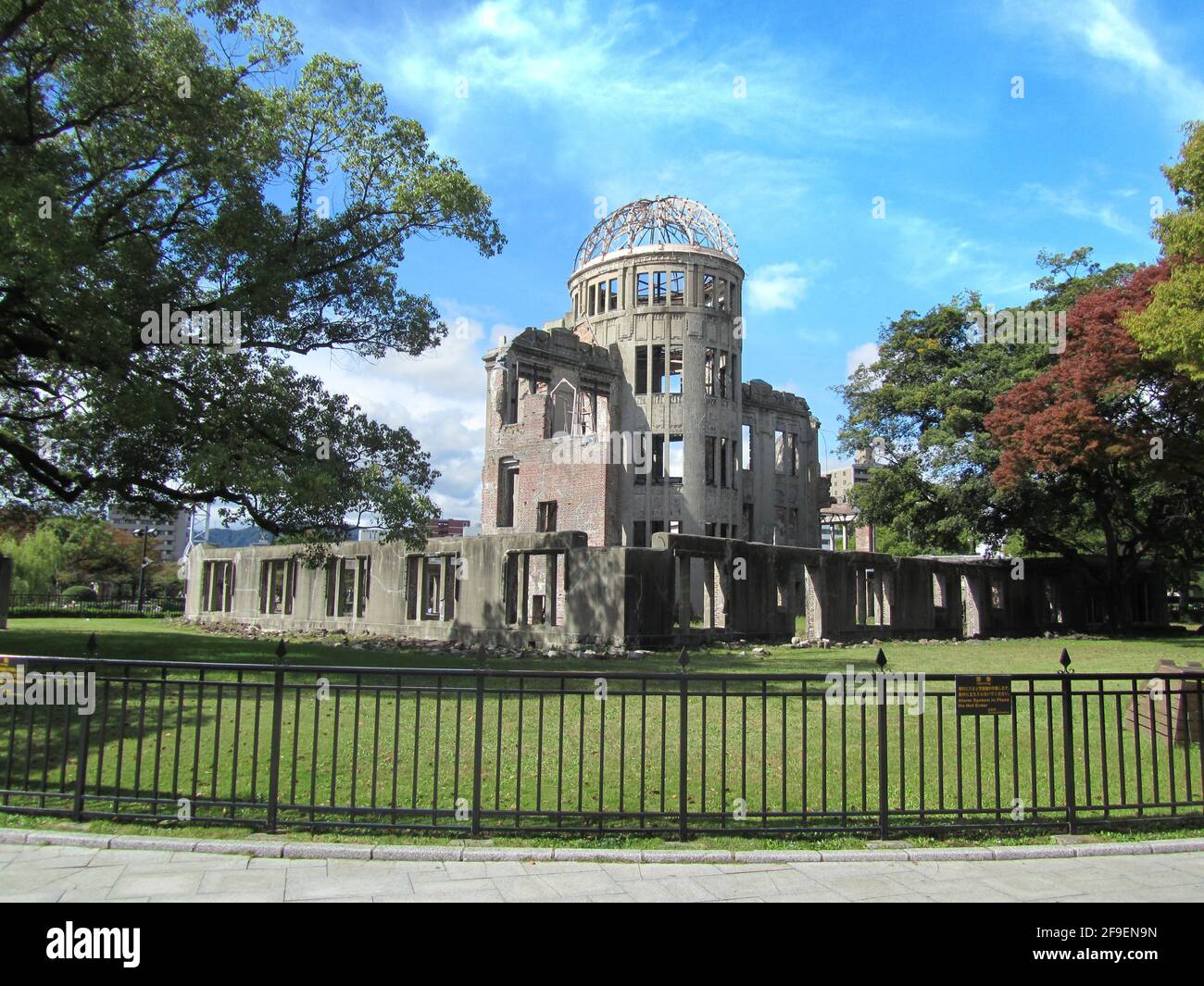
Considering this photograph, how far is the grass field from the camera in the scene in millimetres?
6934

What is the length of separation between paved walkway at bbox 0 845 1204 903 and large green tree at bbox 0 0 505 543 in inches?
411

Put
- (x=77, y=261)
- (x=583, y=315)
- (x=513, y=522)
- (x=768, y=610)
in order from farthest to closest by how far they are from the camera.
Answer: (x=583, y=315) < (x=513, y=522) < (x=768, y=610) < (x=77, y=261)

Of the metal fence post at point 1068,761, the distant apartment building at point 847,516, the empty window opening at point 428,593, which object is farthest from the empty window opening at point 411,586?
the distant apartment building at point 847,516

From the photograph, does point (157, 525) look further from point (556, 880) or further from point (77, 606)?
point (77, 606)

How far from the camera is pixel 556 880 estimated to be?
233 inches

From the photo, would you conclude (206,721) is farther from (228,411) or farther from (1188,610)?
(1188,610)

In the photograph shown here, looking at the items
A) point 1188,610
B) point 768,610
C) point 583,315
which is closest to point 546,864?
point 768,610

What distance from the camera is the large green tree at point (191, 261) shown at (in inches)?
594

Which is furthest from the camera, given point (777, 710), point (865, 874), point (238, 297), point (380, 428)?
point (380, 428)

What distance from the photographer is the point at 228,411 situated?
17656 mm

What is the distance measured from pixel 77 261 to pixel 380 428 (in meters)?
7.12

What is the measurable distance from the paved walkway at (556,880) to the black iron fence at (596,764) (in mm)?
547

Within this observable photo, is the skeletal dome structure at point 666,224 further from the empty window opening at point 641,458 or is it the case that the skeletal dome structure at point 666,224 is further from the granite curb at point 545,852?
the granite curb at point 545,852

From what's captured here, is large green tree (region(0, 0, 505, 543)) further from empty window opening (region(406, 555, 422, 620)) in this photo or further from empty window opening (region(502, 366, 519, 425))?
empty window opening (region(502, 366, 519, 425))
